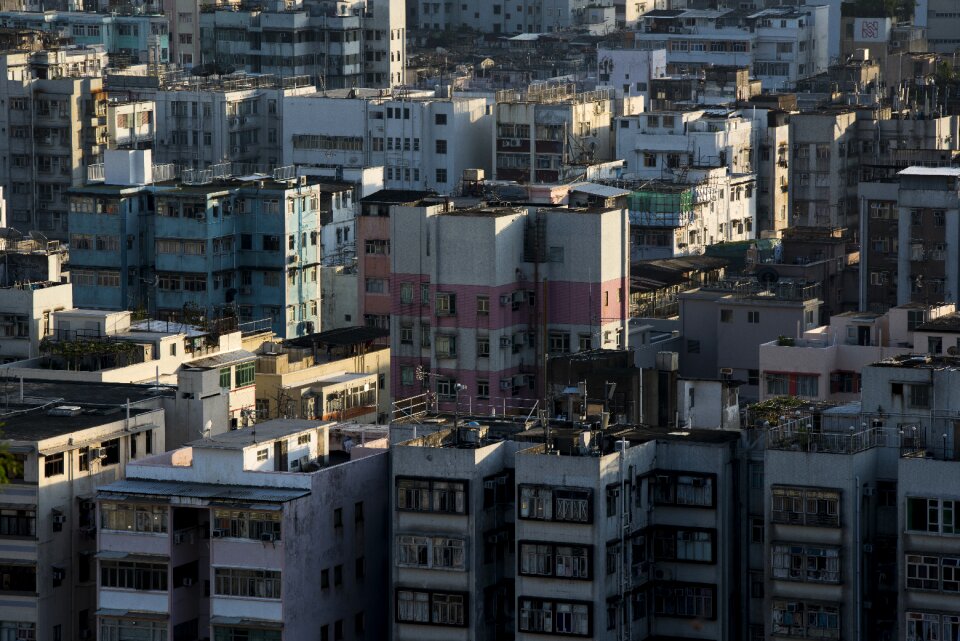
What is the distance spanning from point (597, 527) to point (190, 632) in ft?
38.3

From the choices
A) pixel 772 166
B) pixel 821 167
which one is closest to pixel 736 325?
pixel 772 166

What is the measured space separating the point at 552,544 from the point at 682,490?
13.8 ft

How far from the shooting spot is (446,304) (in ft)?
325

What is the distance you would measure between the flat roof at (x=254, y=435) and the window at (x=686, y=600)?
10.8 m

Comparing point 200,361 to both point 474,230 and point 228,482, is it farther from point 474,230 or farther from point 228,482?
point 228,482

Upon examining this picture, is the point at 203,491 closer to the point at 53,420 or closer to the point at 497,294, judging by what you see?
the point at 53,420

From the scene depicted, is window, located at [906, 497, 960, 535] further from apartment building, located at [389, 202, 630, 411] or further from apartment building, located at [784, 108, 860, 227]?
apartment building, located at [784, 108, 860, 227]

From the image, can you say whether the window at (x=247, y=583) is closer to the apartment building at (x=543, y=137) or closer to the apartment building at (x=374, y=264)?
→ the apartment building at (x=374, y=264)

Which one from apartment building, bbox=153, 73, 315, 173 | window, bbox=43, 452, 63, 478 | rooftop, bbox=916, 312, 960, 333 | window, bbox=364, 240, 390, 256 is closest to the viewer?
window, bbox=43, 452, 63, 478

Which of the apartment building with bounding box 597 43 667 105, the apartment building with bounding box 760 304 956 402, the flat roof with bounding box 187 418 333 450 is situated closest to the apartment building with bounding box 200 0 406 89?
the apartment building with bounding box 597 43 667 105

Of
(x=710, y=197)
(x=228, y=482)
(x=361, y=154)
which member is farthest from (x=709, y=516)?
(x=361, y=154)

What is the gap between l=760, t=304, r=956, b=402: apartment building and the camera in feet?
317

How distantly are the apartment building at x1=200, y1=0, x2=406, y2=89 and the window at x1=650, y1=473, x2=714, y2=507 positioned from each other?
116 meters

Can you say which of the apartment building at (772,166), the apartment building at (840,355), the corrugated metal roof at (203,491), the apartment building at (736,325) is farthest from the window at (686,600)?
the apartment building at (772,166)
